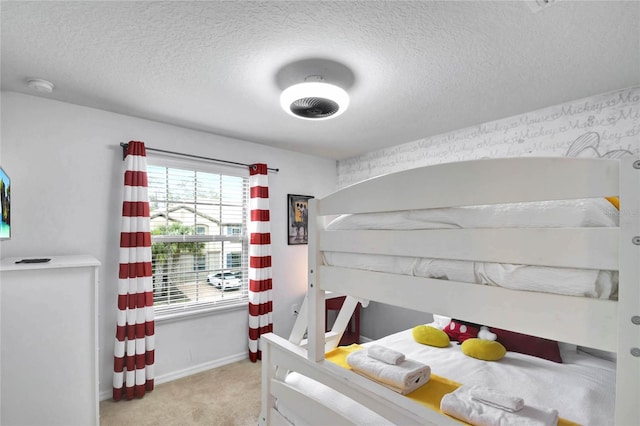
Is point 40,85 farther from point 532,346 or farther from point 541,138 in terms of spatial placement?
point 532,346

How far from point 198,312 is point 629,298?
3007 mm

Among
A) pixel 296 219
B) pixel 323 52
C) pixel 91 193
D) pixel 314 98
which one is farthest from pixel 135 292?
pixel 323 52

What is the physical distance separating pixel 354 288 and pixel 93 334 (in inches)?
65.7

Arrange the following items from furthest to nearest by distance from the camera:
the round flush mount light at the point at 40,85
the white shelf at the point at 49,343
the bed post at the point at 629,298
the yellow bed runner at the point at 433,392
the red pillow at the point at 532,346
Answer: the red pillow at the point at 532,346, the round flush mount light at the point at 40,85, the white shelf at the point at 49,343, the yellow bed runner at the point at 433,392, the bed post at the point at 629,298

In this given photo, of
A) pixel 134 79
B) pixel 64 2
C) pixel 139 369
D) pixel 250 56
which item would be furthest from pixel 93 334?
pixel 250 56

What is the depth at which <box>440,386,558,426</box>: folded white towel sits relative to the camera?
3.35 ft

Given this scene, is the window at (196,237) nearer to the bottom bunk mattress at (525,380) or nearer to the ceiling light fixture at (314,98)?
the ceiling light fixture at (314,98)

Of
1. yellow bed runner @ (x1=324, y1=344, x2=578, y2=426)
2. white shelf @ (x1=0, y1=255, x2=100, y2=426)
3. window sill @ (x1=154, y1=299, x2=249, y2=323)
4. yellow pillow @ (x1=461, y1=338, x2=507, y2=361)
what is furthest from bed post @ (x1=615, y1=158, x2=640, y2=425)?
window sill @ (x1=154, y1=299, x2=249, y2=323)

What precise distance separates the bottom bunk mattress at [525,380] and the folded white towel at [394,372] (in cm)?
14

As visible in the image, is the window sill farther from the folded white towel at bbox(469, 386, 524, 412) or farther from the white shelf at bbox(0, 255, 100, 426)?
the folded white towel at bbox(469, 386, 524, 412)

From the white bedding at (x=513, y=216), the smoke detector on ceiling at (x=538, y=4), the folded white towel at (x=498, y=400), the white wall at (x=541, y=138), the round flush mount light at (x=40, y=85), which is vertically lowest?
the folded white towel at (x=498, y=400)

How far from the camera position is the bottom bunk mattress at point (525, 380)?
52.9 inches

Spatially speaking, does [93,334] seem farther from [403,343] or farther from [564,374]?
[564,374]

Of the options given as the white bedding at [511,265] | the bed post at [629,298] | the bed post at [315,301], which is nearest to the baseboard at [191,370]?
the bed post at [315,301]
